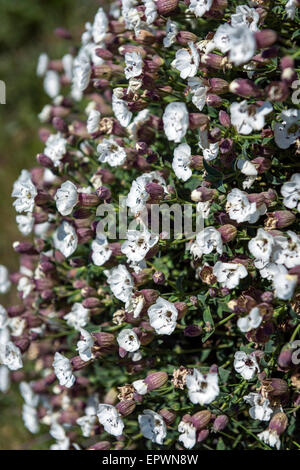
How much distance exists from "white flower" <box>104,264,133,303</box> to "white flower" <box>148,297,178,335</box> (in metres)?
0.10

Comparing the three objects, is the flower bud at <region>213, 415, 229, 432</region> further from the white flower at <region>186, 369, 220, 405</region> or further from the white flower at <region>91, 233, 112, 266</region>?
the white flower at <region>91, 233, 112, 266</region>

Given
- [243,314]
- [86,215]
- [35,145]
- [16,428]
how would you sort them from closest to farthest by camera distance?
[243,314]
[86,215]
[16,428]
[35,145]

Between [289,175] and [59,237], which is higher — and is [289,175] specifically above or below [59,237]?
above

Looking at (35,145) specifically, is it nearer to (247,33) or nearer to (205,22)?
(205,22)

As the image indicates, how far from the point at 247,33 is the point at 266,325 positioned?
720 millimetres

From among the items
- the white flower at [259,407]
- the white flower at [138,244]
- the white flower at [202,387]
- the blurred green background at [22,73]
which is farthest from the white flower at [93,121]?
the blurred green background at [22,73]

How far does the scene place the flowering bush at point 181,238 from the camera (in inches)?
58.4

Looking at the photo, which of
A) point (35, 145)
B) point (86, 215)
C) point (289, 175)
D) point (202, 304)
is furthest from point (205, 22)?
point (35, 145)

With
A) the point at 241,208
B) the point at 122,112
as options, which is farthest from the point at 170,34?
the point at 241,208

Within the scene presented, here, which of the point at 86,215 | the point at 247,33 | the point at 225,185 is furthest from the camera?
the point at 86,215

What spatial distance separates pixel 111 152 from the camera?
1.85 meters

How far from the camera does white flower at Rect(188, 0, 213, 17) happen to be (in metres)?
1.57

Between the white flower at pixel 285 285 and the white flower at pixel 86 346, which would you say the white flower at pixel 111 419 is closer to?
the white flower at pixel 86 346

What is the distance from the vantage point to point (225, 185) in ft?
5.28
